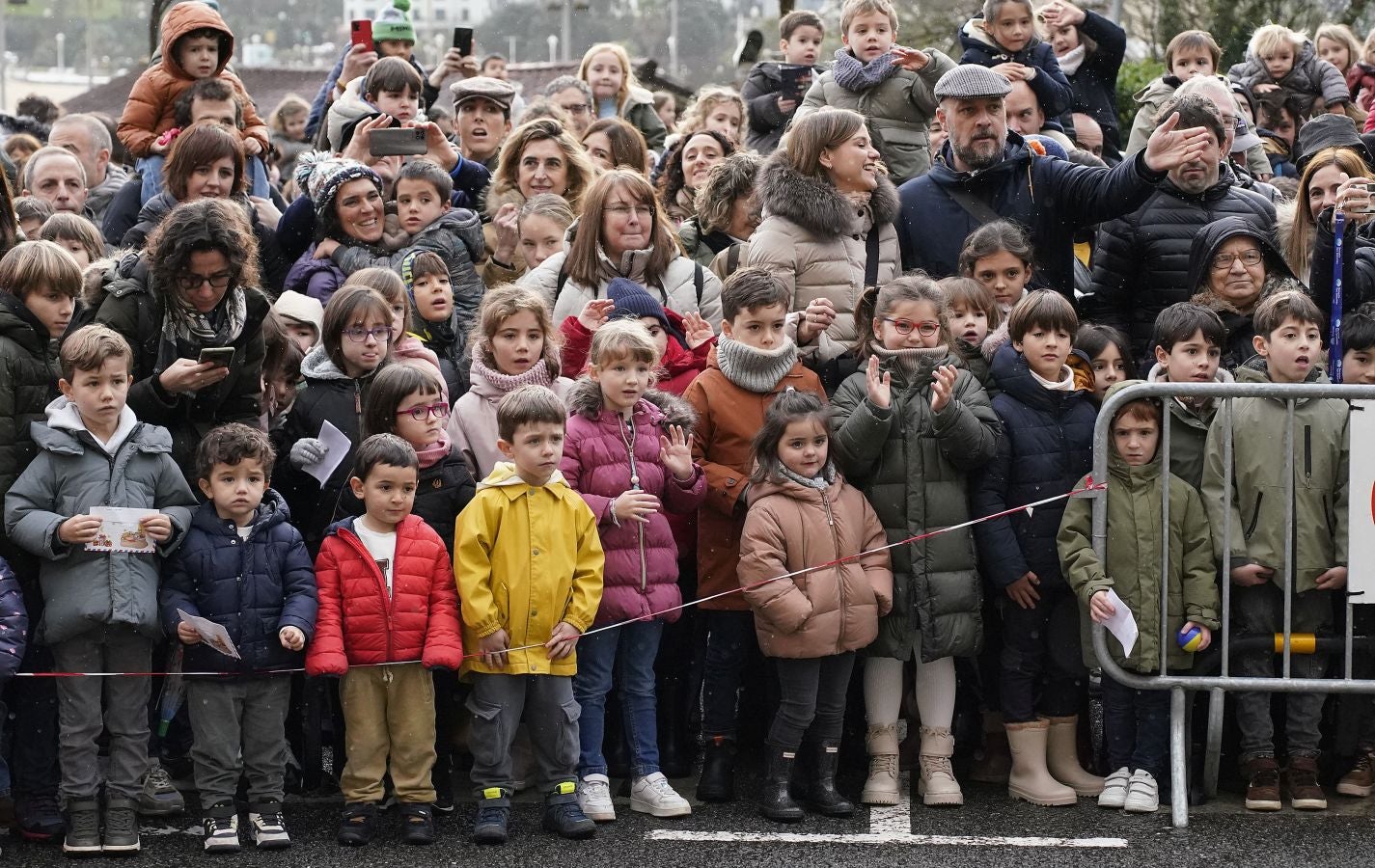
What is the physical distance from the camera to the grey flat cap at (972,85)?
7.98 m

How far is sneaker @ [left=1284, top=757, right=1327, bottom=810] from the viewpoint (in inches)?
265

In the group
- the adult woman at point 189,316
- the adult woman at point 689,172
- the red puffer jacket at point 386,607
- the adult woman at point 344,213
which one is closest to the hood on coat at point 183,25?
the adult woman at point 344,213

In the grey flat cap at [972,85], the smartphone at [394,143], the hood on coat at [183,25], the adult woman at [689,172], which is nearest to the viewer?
the grey flat cap at [972,85]

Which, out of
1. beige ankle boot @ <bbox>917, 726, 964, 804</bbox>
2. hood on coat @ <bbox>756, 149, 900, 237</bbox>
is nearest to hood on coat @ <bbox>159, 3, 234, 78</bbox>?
hood on coat @ <bbox>756, 149, 900, 237</bbox>

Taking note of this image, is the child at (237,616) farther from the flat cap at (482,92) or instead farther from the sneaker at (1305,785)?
the flat cap at (482,92)

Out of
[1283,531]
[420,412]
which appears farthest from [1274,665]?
[420,412]

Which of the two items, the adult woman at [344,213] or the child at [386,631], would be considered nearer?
the child at [386,631]

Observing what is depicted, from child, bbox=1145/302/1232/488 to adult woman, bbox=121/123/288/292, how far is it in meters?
3.90

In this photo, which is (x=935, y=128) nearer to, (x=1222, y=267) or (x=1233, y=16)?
(x=1222, y=267)

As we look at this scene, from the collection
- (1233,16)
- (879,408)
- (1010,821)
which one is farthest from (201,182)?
(1233,16)

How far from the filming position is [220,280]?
271 inches

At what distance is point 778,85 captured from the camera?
37.3 feet

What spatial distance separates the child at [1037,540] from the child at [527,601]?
159 cm

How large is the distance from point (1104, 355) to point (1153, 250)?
1158 millimetres
